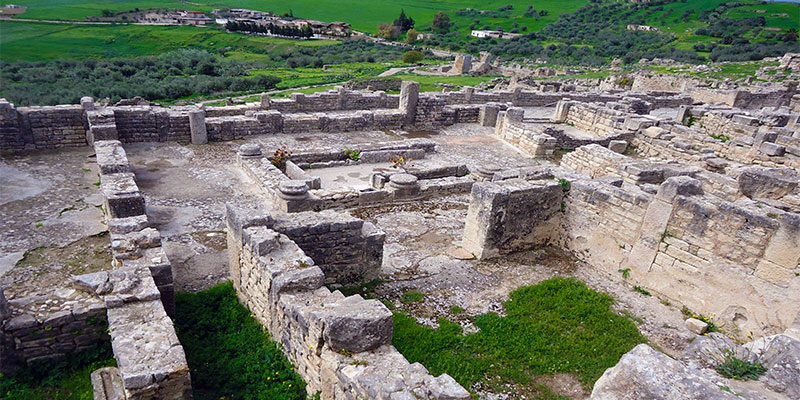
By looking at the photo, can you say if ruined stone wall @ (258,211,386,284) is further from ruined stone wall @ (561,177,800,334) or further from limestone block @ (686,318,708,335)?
limestone block @ (686,318,708,335)

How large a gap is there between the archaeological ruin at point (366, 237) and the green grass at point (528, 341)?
375 millimetres

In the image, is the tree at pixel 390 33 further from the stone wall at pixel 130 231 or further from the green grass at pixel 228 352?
the green grass at pixel 228 352

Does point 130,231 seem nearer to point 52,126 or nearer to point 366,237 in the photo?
point 366,237

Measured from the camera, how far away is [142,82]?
36.5 meters

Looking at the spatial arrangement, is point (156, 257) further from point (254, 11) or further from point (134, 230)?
point (254, 11)

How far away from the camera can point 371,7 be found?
414 feet

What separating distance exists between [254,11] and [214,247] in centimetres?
11390

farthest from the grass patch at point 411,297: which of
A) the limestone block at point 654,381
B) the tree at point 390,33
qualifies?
the tree at point 390,33

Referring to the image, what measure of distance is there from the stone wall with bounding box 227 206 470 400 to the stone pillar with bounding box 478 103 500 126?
15.2 meters

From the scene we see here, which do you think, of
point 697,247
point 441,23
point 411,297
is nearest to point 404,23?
point 441,23

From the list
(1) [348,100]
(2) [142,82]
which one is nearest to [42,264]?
(1) [348,100]

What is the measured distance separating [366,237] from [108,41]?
65160 mm

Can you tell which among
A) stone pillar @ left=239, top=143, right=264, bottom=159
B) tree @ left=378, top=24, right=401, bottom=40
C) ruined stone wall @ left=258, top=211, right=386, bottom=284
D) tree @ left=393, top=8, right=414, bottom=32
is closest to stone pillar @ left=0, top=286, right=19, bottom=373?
ruined stone wall @ left=258, top=211, right=386, bottom=284

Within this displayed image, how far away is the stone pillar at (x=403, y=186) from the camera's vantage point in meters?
12.2
